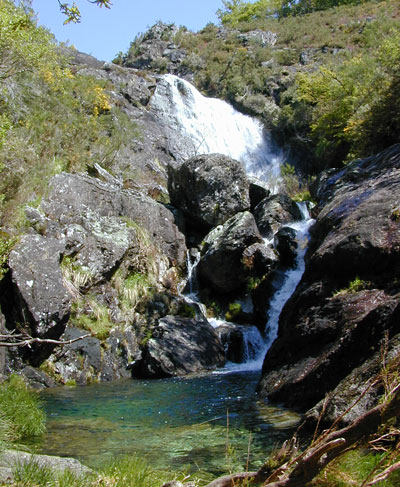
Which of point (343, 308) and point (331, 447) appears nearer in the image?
point (331, 447)

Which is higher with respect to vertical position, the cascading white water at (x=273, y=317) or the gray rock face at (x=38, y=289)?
the gray rock face at (x=38, y=289)

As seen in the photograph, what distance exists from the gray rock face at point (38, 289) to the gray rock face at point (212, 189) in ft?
25.4

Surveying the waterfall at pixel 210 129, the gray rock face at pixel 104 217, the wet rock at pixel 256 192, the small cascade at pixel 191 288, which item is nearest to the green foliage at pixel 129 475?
the gray rock face at pixel 104 217

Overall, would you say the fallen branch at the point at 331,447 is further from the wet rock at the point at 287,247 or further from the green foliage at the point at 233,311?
the green foliage at the point at 233,311

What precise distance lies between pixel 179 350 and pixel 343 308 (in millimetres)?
6303

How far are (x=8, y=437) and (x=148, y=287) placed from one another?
31.6 feet

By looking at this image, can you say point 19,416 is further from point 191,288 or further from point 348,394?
point 191,288

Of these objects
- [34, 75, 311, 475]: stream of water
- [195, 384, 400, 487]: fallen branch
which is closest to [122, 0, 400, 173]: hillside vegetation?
[34, 75, 311, 475]: stream of water

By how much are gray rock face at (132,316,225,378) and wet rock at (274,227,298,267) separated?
372 cm

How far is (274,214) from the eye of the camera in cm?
1745

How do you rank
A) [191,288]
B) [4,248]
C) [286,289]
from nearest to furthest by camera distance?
[4,248] < [286,289] < [191,288]

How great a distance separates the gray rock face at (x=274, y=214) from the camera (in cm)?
1721

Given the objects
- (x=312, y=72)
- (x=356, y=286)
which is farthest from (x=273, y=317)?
(x=312, y=72)

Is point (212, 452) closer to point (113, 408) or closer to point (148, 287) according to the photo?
point (113, 408)
